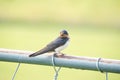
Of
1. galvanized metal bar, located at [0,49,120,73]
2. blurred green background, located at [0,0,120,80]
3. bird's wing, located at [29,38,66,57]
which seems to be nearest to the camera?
galvanized metal bar, located at [0,49,120,73]

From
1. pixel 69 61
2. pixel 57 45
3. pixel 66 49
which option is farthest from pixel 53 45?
pixel 66 49

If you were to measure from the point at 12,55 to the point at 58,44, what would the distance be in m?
0.43

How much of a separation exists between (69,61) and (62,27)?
7.84m

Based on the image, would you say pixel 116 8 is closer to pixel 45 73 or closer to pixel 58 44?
pixel 45 73

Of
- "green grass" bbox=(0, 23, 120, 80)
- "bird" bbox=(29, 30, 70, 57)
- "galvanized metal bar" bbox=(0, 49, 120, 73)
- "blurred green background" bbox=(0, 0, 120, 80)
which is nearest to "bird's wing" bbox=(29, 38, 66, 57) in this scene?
"bird" bbox=(29, 30, 70, 57)

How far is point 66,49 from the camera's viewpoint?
748cm

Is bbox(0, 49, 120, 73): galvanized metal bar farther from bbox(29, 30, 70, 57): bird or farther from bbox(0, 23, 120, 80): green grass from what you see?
bbox(0, 23, 120, 80): green grass

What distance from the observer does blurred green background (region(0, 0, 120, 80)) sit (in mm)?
7406

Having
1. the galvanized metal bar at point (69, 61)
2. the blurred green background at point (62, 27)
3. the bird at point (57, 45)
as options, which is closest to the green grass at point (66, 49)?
the blurred green background at point (62, 27)

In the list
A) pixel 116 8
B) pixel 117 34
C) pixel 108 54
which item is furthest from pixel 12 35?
pixel 116 8

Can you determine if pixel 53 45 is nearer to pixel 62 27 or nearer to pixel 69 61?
pixel 69 61

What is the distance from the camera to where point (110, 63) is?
6.20ft

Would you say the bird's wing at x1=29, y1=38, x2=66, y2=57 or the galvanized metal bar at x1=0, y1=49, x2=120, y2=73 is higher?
the bird's wing at x1=29, y1=38, x2=66, y2=57

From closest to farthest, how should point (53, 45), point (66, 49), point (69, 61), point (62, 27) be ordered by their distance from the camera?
point (69, 61) → point (53, 45) → point (66, 49) → point (62, 27)
